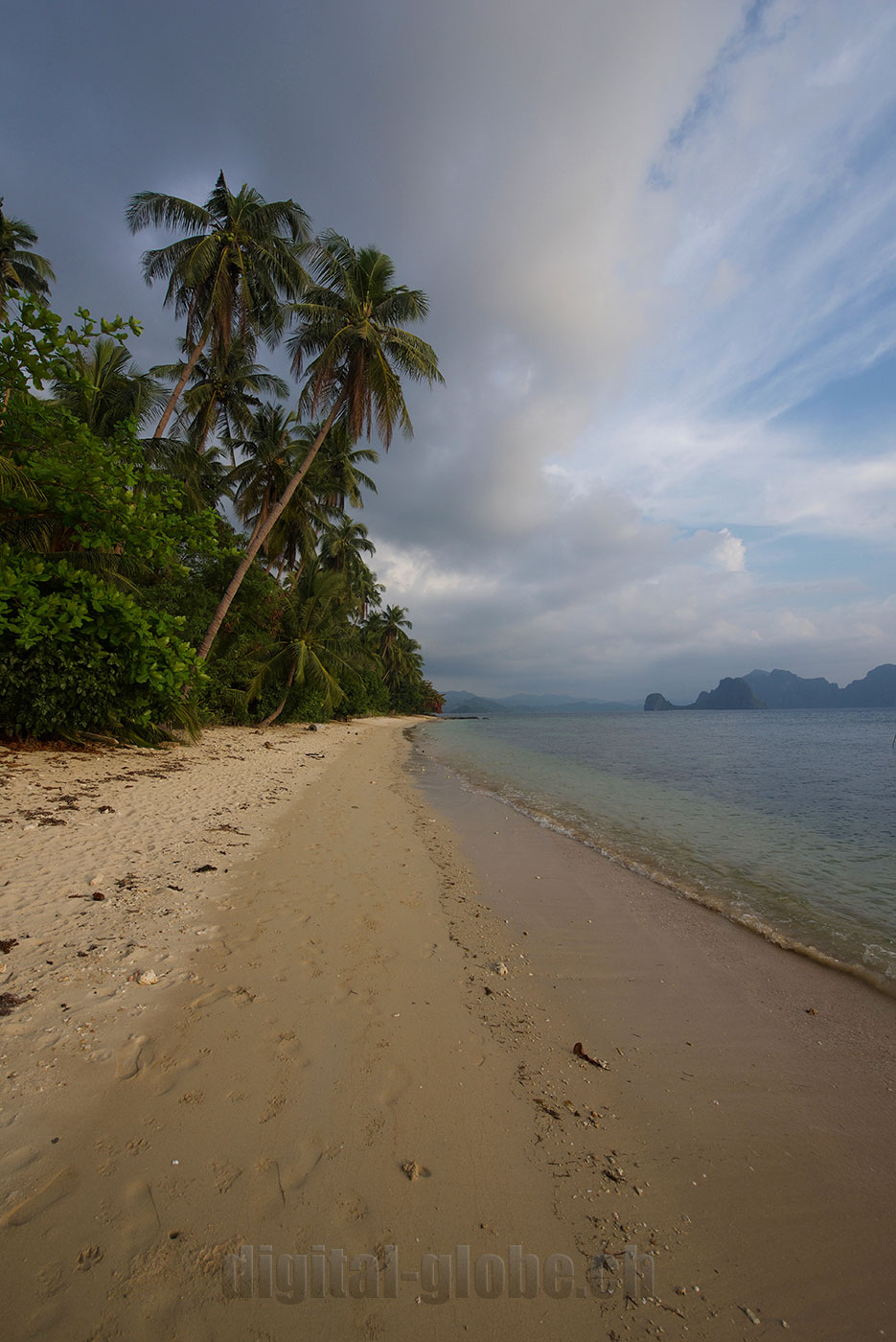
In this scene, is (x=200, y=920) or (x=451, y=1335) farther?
(x=200, y=920)

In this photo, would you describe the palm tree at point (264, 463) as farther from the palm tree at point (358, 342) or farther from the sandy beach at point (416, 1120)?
the sandy beach at point (416, 1120)

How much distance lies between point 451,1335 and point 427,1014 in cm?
175

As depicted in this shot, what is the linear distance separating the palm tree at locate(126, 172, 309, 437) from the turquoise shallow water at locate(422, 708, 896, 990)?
16526mm

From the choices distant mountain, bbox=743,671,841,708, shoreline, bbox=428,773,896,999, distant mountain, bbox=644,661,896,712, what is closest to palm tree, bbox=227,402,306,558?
shoreline, bbox=428,773,896,999

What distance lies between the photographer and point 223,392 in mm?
20047

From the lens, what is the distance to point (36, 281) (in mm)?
22297

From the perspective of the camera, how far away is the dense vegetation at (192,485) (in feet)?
26.7

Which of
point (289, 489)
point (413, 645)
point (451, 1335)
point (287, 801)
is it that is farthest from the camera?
point (413, 645)

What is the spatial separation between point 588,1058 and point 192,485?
20702 millimetres

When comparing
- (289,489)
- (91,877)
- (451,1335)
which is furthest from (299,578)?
(451,1335)

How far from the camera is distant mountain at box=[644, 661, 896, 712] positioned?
526ft

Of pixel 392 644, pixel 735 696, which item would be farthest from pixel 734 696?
pixel 392 644

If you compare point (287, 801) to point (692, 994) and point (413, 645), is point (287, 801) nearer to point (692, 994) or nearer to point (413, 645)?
point (692, 994)

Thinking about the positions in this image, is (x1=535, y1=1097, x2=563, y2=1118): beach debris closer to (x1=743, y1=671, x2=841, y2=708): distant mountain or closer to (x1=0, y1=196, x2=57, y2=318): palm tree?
(x1=0, y1=196, x2=57, y2=318): palm tree
